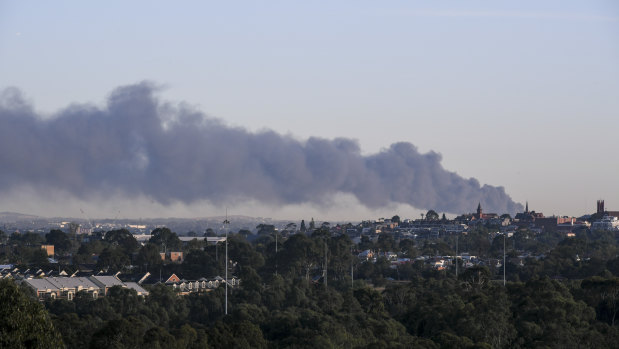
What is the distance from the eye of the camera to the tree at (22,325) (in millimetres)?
33344

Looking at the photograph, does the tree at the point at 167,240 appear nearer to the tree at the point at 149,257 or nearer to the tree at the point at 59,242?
the tree at the point at 59,242

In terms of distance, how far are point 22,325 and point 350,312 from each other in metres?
46.9

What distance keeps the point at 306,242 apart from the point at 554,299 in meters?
70.4

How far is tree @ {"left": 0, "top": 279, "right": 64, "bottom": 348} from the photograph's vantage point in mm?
33344

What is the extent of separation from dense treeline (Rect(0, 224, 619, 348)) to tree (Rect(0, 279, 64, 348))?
23.7 m

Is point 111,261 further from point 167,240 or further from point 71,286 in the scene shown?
point 167,240

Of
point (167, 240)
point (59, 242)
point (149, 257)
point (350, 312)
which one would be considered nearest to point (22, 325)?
point (350, 312)

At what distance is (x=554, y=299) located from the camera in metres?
74.8

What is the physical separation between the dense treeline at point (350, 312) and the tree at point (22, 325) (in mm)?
23710

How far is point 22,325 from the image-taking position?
3356 cm

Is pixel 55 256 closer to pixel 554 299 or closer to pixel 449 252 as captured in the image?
pixel 449 252

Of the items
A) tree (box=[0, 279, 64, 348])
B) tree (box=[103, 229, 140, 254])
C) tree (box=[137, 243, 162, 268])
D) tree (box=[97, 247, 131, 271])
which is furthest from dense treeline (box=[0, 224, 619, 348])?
tree (box=[103, 229, 140, 254])

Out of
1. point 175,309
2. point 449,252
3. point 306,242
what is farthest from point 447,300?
point 449,252

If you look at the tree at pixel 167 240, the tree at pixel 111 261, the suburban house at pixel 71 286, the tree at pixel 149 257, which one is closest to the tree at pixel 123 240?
the tree at pixel 167 240
